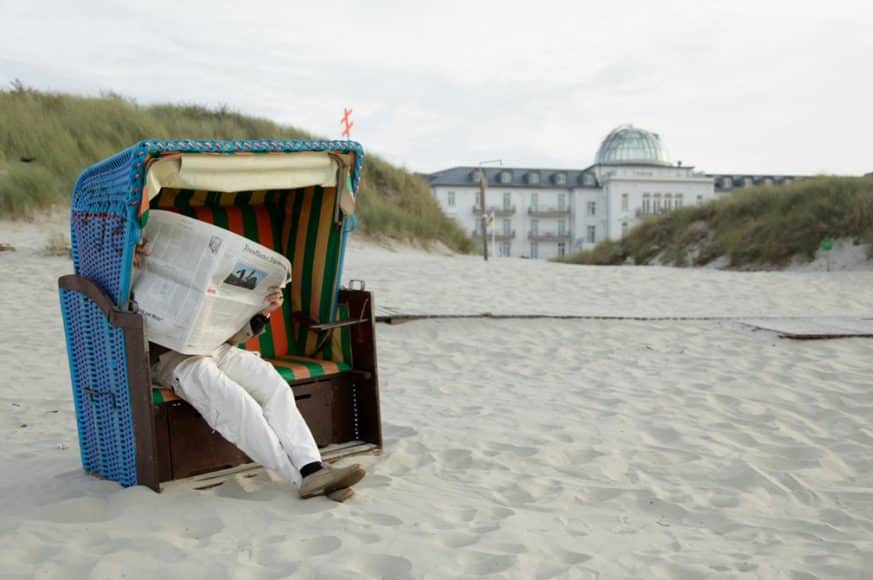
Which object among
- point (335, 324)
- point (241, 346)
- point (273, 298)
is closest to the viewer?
point (273, 298)

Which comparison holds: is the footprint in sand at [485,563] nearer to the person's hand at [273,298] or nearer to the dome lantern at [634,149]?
the person's hand at [273,298]

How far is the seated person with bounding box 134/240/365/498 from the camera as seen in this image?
10.6 feet

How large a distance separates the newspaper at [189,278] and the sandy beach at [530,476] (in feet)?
2.24

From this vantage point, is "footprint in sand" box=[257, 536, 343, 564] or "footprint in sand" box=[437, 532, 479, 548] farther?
"footprint in sand" box=[437, 532, 479, 548]

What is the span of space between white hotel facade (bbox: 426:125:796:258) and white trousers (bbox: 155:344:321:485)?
5545 centimetres

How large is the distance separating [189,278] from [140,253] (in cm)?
26

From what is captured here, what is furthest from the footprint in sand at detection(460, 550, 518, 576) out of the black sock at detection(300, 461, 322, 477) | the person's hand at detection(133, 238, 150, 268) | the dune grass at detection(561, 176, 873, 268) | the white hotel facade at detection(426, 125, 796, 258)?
the white hotel facade at detection(426, 125, 796, 258)

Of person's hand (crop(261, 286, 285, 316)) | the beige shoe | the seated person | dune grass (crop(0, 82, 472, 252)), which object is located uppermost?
dune grass (crop(0, 82, 472, 252))

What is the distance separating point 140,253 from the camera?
324 centimetres

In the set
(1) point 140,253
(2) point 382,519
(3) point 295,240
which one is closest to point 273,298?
(1) point 140,253

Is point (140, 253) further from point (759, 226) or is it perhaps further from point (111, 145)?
point (759, 226)

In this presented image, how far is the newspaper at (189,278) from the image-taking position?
3.17m

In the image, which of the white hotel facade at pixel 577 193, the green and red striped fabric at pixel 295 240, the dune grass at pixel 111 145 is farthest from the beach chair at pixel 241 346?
the white hotel facade at pixel 577 193

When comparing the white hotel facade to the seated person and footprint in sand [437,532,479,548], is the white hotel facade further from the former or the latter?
footprint in sand [437,532,479,548]
